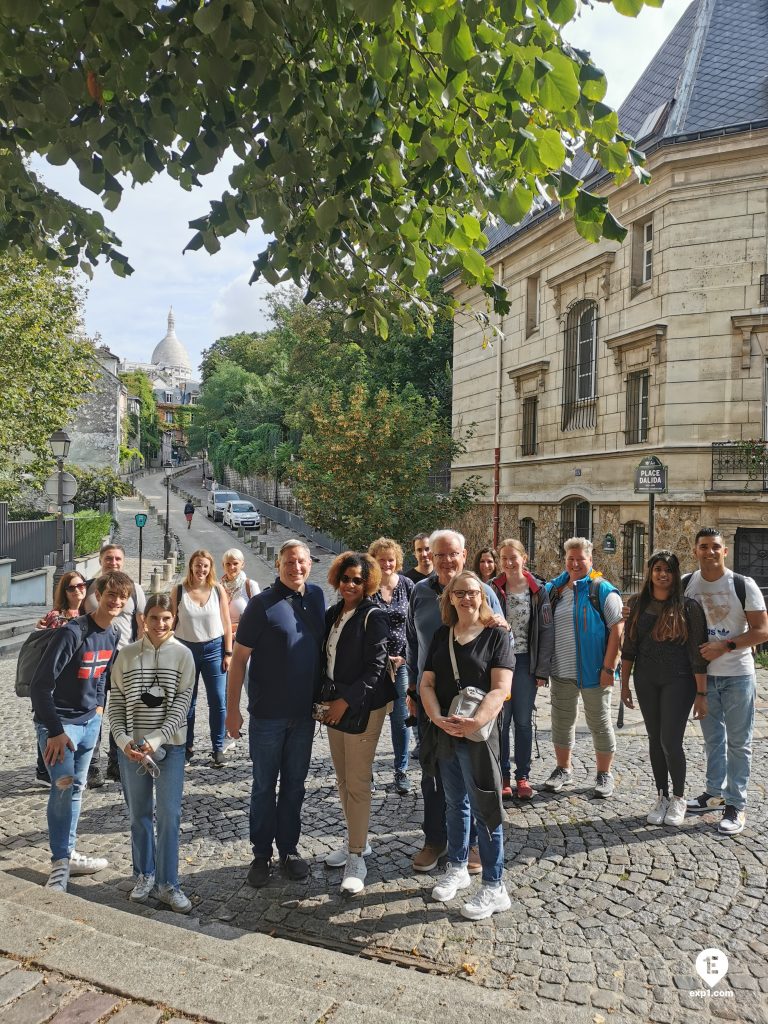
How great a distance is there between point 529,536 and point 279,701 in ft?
56.3

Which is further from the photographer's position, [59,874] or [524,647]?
[524,647]

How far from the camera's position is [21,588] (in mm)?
18438

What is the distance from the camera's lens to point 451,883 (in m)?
3.98

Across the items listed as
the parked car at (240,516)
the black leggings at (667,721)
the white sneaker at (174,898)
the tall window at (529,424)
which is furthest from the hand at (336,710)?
the parked car at (240,516)

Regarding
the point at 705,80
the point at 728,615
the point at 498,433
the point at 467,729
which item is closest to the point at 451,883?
the point at 467,729

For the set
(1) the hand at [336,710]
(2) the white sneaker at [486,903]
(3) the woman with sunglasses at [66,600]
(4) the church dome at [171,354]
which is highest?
(4) the church dome at [171,354]

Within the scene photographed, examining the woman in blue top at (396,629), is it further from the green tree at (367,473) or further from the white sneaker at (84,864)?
the green tree at (367,473)

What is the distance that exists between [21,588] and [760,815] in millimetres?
17908

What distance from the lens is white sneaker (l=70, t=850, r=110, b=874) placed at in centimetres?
419

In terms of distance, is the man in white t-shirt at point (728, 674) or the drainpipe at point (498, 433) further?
the drainpipe at point (498, 433)

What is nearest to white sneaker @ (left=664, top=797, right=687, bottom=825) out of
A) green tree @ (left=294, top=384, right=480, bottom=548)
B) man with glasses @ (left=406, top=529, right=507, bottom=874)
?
man with glasses @ (left=406, top=529, right=507, bottom=874)

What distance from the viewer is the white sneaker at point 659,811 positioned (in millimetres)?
4828

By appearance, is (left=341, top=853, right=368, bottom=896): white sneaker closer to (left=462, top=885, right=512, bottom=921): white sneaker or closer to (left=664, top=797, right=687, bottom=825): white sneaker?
(left=462, top=885, right=512, bottom=921): white sneaker

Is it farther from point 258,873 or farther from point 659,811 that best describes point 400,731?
point 659,811
